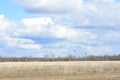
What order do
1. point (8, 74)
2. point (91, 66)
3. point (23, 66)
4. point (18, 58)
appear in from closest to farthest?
point (8, 74) → point (23, 66) → point (91, 66) → point (18, 58)

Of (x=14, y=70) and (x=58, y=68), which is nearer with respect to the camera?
(x=14, y=70)

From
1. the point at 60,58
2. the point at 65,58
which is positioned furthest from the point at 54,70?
the point at 60,58

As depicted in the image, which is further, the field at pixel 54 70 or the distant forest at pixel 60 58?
the distant forest at pixel 60 58

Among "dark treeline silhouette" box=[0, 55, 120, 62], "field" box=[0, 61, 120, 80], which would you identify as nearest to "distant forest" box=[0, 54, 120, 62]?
"dark treeline silhouette" box=[0, 55, 120, 62]

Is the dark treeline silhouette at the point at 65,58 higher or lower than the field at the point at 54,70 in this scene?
higher

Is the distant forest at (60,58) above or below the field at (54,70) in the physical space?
above

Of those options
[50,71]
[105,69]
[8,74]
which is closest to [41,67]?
[50,71]

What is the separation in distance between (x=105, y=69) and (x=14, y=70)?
16.9 meters

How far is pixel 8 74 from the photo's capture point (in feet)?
182

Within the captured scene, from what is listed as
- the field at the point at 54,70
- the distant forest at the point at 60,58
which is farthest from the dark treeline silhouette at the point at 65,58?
the field at the point at 54,70

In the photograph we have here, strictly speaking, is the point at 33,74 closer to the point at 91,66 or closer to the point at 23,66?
the point at 23,66

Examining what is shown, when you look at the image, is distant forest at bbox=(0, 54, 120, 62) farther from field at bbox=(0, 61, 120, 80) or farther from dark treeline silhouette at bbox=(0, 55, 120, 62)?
field at bbox=(0, 61, 120, 80)

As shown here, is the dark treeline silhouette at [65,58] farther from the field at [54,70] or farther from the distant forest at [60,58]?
the field at [54,70]

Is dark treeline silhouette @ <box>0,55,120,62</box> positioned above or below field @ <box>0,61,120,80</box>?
above
